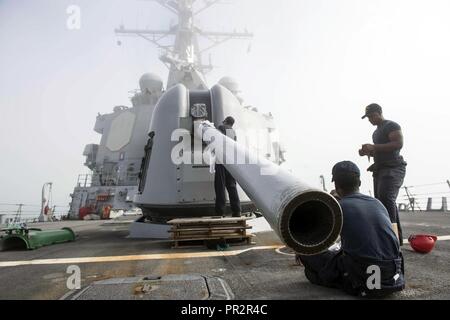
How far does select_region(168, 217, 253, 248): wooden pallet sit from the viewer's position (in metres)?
4.20

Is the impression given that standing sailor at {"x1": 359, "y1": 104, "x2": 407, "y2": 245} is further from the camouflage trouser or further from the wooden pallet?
the wooden pallet

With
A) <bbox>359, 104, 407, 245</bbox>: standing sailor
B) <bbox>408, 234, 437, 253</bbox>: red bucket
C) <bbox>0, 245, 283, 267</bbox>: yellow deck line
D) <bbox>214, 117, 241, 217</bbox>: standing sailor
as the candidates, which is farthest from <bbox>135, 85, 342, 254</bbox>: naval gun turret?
<bbox>408, 234, 437, 253</bbox>: red bucket

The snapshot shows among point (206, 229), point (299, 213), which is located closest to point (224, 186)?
point (206, 229)

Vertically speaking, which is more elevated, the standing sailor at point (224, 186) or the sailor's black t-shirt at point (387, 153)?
the sailor's black t-shirt at point (387, 153)

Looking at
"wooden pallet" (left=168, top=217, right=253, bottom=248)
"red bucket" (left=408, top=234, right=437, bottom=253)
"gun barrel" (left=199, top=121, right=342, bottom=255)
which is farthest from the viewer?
"wooden pallet" (left=168, top=217, right=253, bottom=248)

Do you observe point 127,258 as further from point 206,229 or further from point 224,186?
point 224,186

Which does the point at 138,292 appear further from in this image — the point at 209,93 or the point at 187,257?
the point at 209,93

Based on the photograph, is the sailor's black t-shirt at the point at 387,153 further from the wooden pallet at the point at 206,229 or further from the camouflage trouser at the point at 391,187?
the wooden pallet at the point at 206,229

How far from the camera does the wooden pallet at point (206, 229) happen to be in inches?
165

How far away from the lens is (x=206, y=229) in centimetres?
422

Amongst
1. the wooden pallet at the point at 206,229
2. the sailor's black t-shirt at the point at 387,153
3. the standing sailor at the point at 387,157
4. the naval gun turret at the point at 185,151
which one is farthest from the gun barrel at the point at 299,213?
the wooden pallet at the point at 206,229

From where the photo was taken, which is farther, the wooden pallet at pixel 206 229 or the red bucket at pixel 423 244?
the wooden pallet at pixel 206 229
